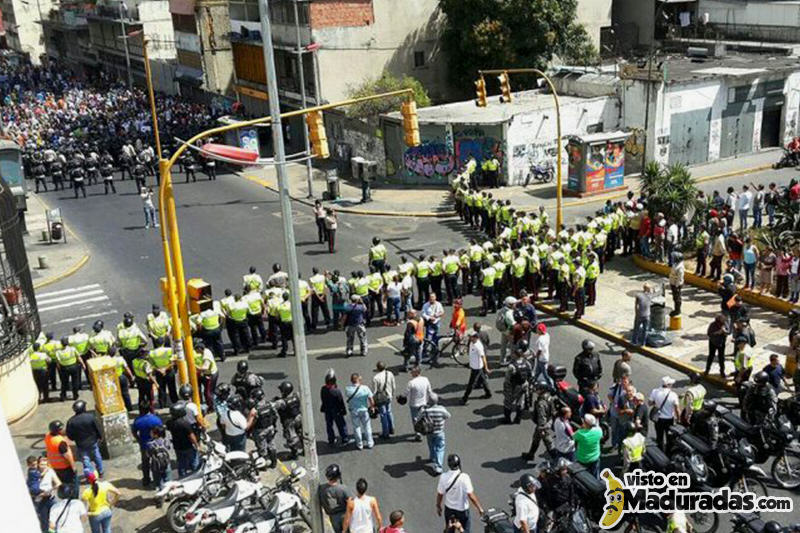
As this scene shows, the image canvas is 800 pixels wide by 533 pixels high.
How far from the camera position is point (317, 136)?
13.8 metres

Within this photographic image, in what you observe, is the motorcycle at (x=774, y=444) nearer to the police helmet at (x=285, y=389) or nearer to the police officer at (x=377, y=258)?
the police helmet at (x=285, y=389)

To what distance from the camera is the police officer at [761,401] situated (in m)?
13.9

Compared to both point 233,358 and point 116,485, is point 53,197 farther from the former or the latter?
point 116,485

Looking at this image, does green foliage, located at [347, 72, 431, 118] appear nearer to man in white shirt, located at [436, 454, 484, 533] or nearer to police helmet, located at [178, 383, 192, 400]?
police helmet, located at [178, 383, 192, 400]

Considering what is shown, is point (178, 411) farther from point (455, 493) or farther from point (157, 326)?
point (157, 326)

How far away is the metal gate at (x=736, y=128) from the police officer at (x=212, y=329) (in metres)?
25.7

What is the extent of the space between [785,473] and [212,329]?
11838 millimetres

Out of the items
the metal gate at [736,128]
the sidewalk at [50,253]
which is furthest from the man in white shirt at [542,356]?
the metal gate at [736,128]

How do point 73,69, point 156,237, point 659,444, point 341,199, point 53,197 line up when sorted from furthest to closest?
point 73,69 → point 53,197 → point 341,199 → point 156,237 → point 659,444

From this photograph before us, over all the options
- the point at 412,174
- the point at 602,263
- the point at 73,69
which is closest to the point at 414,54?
the point at 412,174

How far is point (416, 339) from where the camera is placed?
59.3 feet

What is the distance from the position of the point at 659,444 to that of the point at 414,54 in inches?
1322

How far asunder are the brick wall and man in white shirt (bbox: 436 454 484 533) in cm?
3225

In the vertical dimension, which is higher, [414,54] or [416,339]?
[414,54]
